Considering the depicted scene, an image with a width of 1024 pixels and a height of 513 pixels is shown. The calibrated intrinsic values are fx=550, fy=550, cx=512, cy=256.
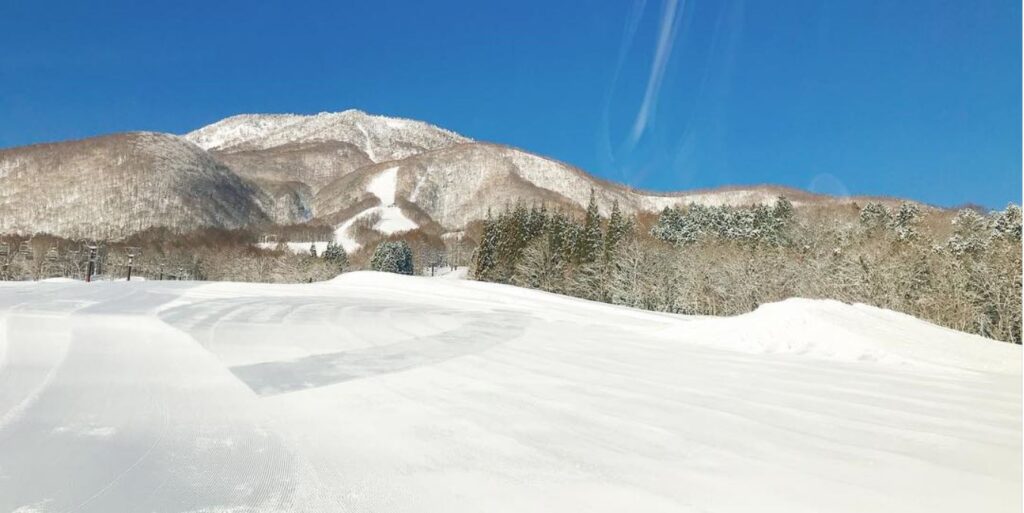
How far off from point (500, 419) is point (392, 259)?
93006mm

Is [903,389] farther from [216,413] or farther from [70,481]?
[70,481]

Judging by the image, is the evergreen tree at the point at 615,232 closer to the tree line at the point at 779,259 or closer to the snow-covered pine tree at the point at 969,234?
the tree line at the point at 779,259

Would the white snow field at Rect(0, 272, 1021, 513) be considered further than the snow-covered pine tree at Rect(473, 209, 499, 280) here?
No

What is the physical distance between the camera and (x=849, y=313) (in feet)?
24.2

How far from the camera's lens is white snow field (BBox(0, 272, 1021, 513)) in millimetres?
2213

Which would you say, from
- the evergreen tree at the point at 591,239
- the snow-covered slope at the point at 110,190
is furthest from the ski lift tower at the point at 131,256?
the snow-covered slope at the point at 110,190

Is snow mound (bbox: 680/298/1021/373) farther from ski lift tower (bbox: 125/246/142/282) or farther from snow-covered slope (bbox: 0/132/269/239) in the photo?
snow-covered slope (bbox: 0/132/269/239)

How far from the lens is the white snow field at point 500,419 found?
221cm

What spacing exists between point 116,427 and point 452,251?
124460 mm

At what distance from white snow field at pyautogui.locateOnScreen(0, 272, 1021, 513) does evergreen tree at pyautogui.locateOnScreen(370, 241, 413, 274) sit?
87.1 m

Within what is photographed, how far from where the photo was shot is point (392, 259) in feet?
309

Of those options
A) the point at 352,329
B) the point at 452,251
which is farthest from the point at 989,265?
the point at 452,251

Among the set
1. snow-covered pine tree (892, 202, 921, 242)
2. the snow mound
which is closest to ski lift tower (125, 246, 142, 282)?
the snow mound

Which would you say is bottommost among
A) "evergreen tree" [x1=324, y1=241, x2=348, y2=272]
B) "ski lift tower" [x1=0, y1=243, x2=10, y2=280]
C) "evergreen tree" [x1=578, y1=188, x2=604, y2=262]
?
"ski lift tower" [x1=0, y1=243, x2=10, y2=280]
